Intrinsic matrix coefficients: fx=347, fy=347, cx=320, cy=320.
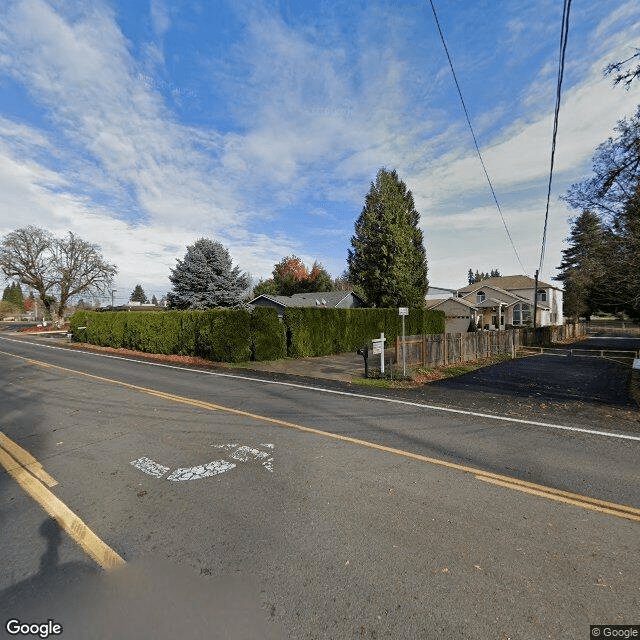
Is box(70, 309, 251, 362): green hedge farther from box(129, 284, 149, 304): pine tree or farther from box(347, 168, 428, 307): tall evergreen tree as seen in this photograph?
box(129, 284, 149, 304): pine tree

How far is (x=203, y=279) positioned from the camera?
29.1m

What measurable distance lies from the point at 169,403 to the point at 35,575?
5511mm

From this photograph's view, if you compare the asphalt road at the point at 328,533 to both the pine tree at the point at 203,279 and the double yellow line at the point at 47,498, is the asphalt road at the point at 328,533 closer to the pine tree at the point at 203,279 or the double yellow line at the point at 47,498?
the double yellow line at the point at 47,498

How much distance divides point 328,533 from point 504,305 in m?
45.9

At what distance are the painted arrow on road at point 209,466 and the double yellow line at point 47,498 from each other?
0.95 metres

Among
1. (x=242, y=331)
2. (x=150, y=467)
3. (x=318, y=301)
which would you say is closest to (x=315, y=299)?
(x=318, y=301)

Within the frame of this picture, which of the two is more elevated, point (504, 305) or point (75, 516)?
point (504, 305)

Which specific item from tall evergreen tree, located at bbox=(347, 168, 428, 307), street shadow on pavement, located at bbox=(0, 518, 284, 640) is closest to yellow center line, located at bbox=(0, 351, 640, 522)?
street shadow on pavement, located at bbox=(0, 518, 284, 640)

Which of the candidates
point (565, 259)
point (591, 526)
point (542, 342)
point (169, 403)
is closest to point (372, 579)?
point (591, 526)

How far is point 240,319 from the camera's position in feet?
52.1

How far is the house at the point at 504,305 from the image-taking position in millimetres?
39094

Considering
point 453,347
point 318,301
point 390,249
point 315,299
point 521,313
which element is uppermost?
point 390,249

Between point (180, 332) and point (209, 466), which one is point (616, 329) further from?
point (209, 466)

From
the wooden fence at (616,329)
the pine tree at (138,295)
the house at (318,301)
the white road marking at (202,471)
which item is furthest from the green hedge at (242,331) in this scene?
the pine tree at (138,295)
